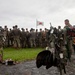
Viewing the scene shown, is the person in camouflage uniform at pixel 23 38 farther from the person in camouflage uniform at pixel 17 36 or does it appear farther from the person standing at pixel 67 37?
the person standing at pixel 67 37

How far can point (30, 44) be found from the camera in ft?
95.7

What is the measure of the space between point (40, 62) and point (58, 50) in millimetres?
988

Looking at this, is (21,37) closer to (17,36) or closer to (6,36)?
(17,36)

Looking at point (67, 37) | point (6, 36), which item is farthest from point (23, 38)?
point (67, 37)

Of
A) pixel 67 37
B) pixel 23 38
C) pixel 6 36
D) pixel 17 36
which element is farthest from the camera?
pixel 23 38

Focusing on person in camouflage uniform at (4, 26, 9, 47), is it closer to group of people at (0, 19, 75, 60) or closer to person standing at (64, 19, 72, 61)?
group of people at (0, 19, 75, 60)

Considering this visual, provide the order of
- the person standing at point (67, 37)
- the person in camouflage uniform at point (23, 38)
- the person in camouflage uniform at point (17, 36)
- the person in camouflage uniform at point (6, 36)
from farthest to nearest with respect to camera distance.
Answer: the person in camouflage uniform at point (23, 38) → the person in camouflage uniform at point (17, 36) → the person in camouflage uniform at point (6, 36) → the person standing at point (67, 37)

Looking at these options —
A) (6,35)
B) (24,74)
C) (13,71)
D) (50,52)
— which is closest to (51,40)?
(50,52)

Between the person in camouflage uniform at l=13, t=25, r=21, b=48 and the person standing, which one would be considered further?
the person in camouflage uniform at l=13, t=25, r=21, b=48

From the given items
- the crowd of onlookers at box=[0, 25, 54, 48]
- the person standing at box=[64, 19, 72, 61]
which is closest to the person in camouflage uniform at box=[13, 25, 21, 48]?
the crowd of onlookers at box=[0, 25, 54, 48]

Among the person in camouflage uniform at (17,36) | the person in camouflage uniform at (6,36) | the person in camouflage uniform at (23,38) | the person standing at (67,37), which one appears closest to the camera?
the person standing at (67,37)

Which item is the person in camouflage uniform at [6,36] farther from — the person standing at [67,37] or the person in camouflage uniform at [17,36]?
the person standing at [67,37]

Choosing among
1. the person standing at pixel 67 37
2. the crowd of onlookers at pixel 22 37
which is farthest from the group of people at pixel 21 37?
the person standing at pixel 67 37

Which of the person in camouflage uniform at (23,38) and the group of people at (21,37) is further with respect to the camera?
the person in camouflage uniform at (23,38)
